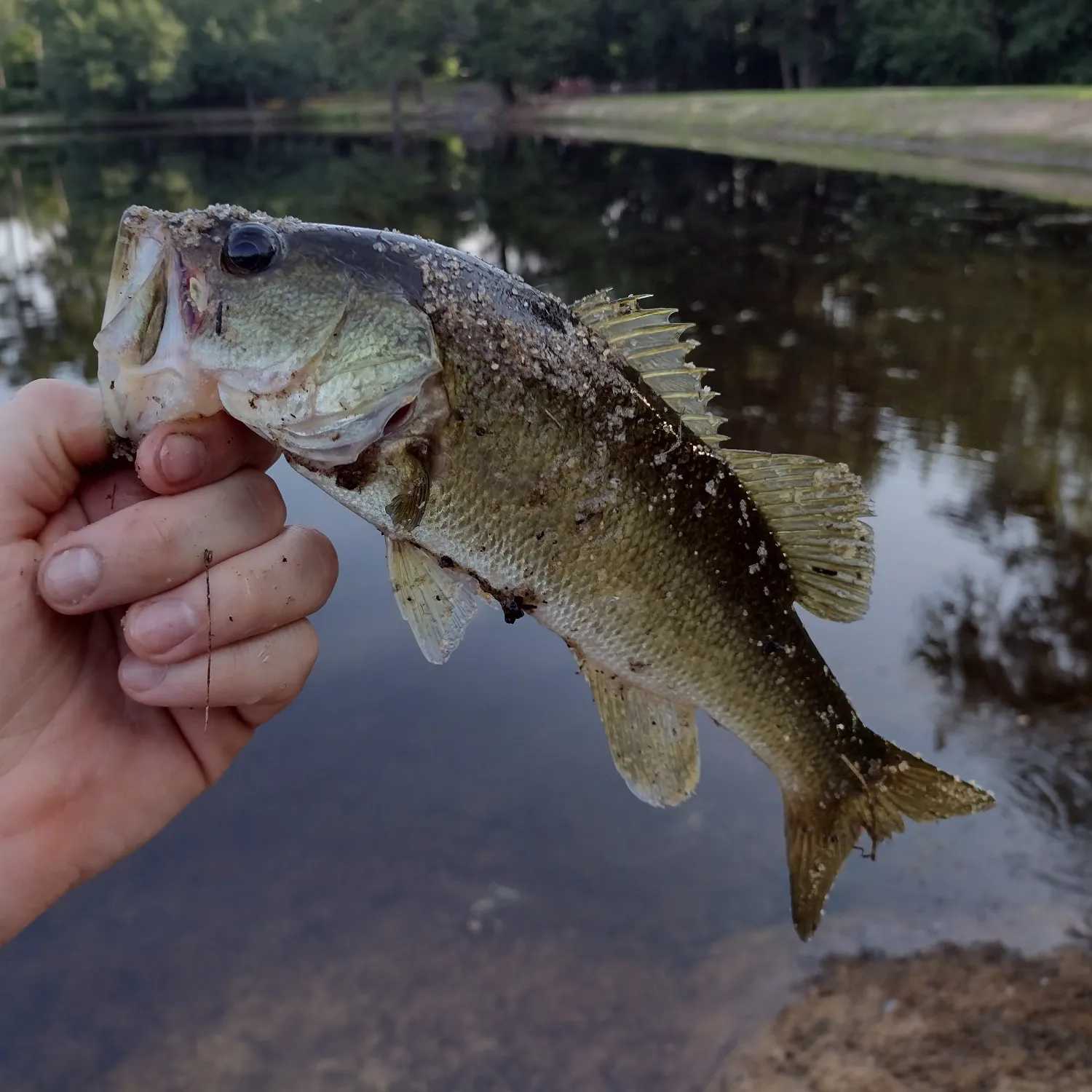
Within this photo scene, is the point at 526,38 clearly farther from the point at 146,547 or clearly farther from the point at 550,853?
the point at 146,547

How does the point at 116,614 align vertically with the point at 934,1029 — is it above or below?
above

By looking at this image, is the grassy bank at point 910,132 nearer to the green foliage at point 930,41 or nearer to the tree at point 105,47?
the green foliage at point 930,41

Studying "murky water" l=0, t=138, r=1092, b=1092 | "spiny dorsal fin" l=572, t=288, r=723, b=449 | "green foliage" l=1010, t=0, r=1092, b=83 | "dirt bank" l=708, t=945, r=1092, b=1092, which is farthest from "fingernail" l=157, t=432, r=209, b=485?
"green foliage" l=1010, t=0, r=1092, b=83

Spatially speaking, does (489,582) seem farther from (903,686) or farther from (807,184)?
(807,184)

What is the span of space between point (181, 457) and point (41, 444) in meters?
0.29

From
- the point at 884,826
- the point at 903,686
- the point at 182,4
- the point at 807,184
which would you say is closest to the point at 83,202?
the point at 807,184

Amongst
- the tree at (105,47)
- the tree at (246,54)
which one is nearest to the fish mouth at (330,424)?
the tree at (105,47)

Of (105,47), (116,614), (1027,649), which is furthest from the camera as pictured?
(105,47)

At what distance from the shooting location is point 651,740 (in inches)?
94.0

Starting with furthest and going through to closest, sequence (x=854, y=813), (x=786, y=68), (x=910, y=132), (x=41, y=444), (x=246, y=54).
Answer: (x=246, y=54) → (x=786, y=68) → (x=910, y=132) → (x=854, y=813) → (x=41, y=444)

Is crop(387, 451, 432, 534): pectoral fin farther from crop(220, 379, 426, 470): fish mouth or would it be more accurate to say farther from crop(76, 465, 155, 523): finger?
crop(76, 465, 155, 523): finger

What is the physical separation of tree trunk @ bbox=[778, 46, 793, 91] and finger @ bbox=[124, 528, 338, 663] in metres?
54.0

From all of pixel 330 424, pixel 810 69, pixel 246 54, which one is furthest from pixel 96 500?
pixel 246 54

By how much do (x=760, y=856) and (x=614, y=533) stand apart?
9.60ft
